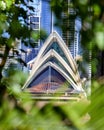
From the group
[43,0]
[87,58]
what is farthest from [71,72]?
[43,0]

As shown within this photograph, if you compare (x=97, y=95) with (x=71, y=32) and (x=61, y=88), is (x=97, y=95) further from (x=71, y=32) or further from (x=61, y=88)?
(x=71, y=32)

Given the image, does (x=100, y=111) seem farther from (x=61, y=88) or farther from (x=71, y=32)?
(x=71, y=32)

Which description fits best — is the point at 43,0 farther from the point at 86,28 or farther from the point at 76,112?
the point at 76,112

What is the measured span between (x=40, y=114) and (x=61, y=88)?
0.07 ft

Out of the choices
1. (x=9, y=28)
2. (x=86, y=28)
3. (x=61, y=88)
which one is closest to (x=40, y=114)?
(x=61, y=88)

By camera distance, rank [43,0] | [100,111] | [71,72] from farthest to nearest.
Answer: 1. [43,0]
2. [71,72]
3. [100,111]

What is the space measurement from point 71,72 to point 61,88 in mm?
87

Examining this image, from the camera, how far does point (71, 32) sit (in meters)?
0.33

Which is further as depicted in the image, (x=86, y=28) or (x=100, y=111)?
(x=86, y=28)

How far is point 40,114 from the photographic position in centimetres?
19

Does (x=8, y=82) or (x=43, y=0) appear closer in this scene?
(x=8, y=82)

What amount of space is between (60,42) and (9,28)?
102 millimetres

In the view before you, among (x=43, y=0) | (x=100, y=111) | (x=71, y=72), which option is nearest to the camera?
(x=100, y=111)

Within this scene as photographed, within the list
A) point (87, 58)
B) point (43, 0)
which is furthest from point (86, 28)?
point (43, 0)
